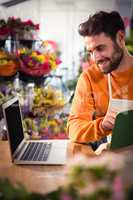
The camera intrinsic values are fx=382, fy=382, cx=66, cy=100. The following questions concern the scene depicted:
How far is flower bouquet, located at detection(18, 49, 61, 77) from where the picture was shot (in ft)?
6.64

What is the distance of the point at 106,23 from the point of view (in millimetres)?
1735

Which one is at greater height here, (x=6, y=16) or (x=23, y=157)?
(x=6, y=16)

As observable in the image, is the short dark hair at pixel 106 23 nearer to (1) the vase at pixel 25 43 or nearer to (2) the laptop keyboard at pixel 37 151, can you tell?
(1) the vase at pixel 25 43

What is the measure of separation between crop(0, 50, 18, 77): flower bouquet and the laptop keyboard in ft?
1.32

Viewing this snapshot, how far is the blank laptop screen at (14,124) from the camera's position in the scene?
1.67m

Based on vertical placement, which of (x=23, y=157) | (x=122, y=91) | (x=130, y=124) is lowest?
(x=23, y=157)

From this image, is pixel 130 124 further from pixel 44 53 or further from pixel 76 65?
pixel 44 53

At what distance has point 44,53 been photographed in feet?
6.62

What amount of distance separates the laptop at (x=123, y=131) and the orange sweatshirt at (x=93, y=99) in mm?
116

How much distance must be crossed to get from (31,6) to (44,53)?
269 millimetres

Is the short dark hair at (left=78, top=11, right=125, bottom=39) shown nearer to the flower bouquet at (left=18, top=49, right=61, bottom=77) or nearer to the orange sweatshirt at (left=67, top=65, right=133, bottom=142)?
the orange sweatshirt at (left=67, top=65, right=133, bottom=142)

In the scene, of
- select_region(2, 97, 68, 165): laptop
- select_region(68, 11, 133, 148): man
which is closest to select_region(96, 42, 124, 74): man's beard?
select_region(68, 11, 133, 148): man

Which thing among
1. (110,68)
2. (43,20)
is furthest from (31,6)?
(110,68)

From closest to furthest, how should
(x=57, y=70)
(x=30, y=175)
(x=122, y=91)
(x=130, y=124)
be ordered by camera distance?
(x=30, y=175), (x=130, y=124), (x=122, y=91), (x=57, y=70)
